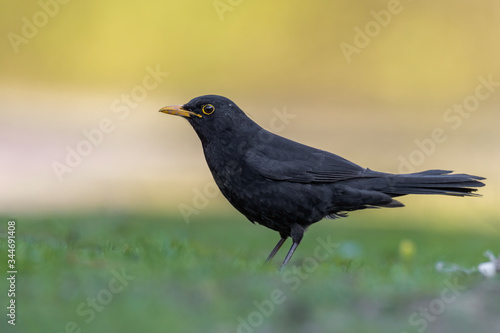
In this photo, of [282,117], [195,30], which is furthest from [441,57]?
[195,30]

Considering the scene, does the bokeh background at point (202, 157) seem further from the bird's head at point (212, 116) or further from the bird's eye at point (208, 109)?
the bird's eye at point (208, 109)

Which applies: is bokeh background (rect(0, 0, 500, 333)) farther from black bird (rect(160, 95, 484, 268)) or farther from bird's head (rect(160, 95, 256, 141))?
bird's head (rect(160, 95, 256, 141))

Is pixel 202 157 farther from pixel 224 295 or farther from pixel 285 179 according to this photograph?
pixel 224 295

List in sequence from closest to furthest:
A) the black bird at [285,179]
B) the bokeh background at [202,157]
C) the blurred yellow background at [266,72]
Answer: the bokeh background at [202,157], the black bird at [285,179], the blurred yellow background at [266,72]

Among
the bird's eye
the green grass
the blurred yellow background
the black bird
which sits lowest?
the green grass

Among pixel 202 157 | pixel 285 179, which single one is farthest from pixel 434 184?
pixel 202 157

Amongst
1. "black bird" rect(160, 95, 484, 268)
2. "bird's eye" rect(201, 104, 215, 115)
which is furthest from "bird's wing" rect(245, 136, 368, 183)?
"bird's eye" rect(201, 104, 215, 115)

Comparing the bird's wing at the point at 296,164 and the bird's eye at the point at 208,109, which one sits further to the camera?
the bird's eye at the point at 208,109

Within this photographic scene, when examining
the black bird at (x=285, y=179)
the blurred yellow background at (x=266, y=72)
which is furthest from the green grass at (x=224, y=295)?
the blurred yellow background at (x=266, y=72)

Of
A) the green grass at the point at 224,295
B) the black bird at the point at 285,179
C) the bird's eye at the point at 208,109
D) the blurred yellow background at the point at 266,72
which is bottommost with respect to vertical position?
the green grass at the point at 224,295
